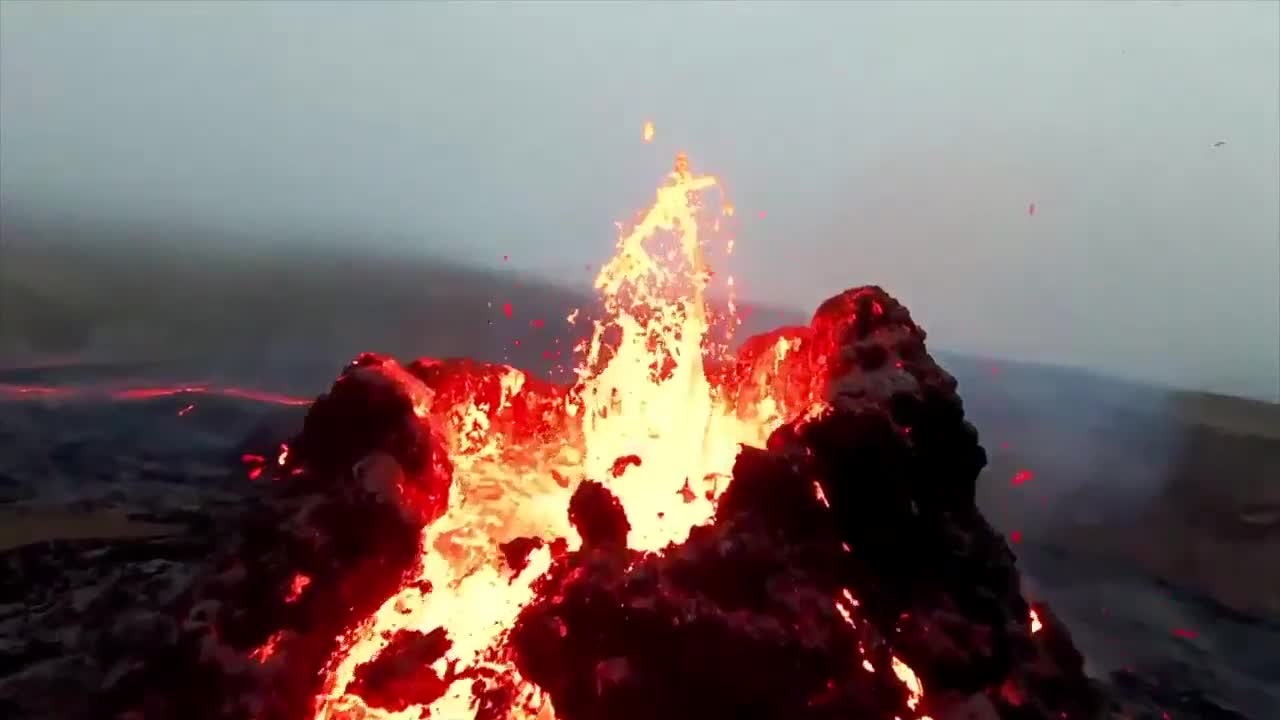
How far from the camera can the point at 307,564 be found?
1125 cm

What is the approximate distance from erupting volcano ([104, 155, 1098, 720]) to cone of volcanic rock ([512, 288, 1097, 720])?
0.03 m

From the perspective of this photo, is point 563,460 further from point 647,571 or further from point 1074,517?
point 1074,517

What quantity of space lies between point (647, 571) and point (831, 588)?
8.05 feet

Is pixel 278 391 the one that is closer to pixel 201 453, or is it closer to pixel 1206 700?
pixel 201 453

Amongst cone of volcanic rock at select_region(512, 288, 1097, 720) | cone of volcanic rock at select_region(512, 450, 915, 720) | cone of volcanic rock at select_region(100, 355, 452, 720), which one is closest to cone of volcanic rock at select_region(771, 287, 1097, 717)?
cone of volcanic rock at select_region(512, 288, 1097, 720)

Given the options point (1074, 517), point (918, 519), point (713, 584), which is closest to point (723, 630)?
point (713, 584)

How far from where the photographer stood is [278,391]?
56562 millimetres

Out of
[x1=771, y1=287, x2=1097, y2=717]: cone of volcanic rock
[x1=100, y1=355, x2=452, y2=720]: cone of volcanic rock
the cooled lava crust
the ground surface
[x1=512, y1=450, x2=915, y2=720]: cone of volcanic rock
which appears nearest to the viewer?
[x1=512, y1=450, x2=915, y2=720]: cone of volcanic rock

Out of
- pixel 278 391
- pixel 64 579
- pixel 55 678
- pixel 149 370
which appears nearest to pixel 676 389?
pixel 55 678

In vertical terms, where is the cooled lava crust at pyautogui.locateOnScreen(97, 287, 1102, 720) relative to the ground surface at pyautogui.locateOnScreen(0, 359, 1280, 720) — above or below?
above

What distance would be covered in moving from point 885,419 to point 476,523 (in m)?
6.29

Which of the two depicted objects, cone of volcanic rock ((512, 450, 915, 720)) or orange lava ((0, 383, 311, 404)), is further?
orange lava ((0, 383, 311, 404))

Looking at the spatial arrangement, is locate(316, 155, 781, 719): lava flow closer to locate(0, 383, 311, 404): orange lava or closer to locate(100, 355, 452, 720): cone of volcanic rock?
locate(100, 355, 452, 720): cone of volcanic rock

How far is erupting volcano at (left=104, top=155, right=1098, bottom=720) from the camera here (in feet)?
33.7
